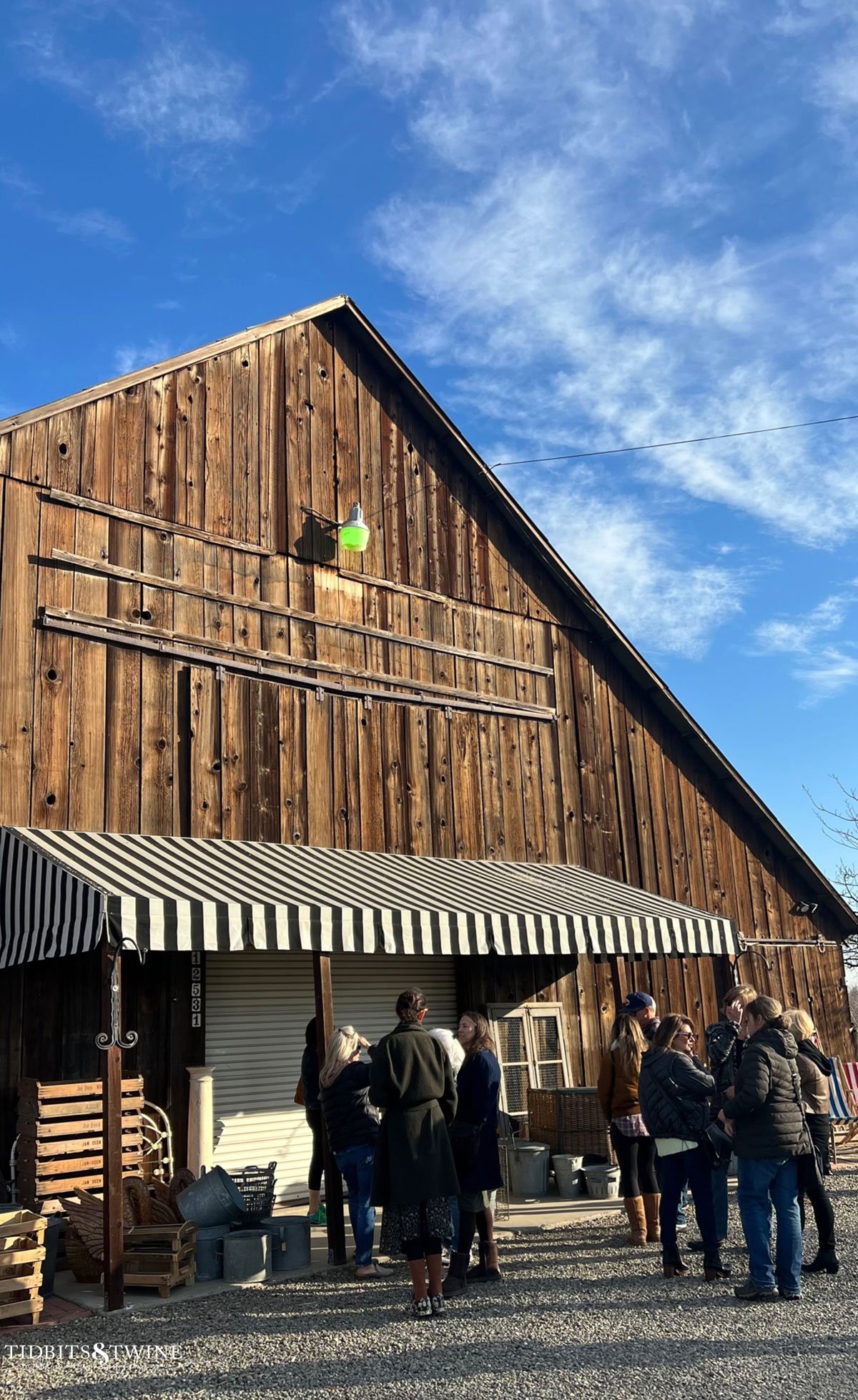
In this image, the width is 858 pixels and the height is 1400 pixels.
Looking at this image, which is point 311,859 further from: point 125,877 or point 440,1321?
point 440,1321

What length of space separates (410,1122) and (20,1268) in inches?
94.3

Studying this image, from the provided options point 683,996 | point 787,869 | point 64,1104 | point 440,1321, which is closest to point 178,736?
point 64,1104

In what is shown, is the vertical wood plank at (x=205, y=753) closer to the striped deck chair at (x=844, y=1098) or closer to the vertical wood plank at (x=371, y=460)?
the vertical wood plank at (x=371, y=460)

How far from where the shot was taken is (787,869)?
1457 centimetres

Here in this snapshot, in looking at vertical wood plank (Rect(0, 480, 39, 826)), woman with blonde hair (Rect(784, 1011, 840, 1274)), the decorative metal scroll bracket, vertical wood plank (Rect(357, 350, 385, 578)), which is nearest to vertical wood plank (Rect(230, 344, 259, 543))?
vertical wood plank (Rect(357, 350, 385, 578))

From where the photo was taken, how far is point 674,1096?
6824mm

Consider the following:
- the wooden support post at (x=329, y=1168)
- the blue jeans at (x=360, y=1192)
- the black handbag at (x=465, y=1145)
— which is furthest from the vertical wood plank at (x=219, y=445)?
the black handbag at (x=465, y=1145)

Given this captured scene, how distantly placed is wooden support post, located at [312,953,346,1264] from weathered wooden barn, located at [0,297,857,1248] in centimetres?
49

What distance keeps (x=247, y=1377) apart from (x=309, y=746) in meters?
5.79

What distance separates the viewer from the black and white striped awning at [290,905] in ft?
22.7

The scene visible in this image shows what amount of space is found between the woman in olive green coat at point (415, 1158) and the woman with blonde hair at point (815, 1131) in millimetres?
2139

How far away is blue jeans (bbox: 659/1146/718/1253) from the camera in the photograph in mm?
6785

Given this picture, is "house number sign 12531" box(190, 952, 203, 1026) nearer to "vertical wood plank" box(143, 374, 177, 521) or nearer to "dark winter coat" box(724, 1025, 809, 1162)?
"vertical wood plank" box(143, 374, 177, 521)

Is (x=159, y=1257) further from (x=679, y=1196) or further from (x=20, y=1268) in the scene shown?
(x=679, y=1196)
